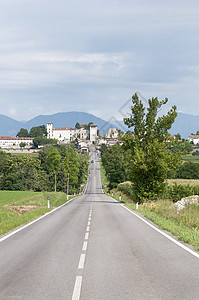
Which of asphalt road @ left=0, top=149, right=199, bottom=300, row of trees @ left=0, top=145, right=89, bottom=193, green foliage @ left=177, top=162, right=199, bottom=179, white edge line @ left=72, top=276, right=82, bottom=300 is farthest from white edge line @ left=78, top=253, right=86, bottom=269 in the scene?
green foliage @ left=177, top=162, right=199, bottom=179

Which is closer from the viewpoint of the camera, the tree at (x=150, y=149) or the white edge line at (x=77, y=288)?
the white edge line at (x=77, y=288)

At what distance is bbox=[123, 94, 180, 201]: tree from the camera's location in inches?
1287

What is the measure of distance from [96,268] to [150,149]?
2559 cm

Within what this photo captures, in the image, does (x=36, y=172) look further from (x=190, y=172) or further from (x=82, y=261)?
(x=82, y=261)

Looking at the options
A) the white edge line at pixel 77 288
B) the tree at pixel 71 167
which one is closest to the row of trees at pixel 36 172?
the tree at pixel 71 167

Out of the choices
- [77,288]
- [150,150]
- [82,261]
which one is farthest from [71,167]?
[77,288]

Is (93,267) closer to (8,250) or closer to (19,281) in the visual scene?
(19,281)

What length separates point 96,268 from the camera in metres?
7.88

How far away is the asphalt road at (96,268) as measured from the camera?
609 cm

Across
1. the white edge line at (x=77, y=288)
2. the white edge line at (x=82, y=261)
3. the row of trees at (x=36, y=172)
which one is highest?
the row of trees at (x=36, y=172)

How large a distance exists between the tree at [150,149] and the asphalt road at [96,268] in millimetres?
19851

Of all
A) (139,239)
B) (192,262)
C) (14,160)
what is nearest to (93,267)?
(192,262)

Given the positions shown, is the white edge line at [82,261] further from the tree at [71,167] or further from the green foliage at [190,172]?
the green foliage at [190,172]

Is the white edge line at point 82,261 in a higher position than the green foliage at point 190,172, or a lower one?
lower
